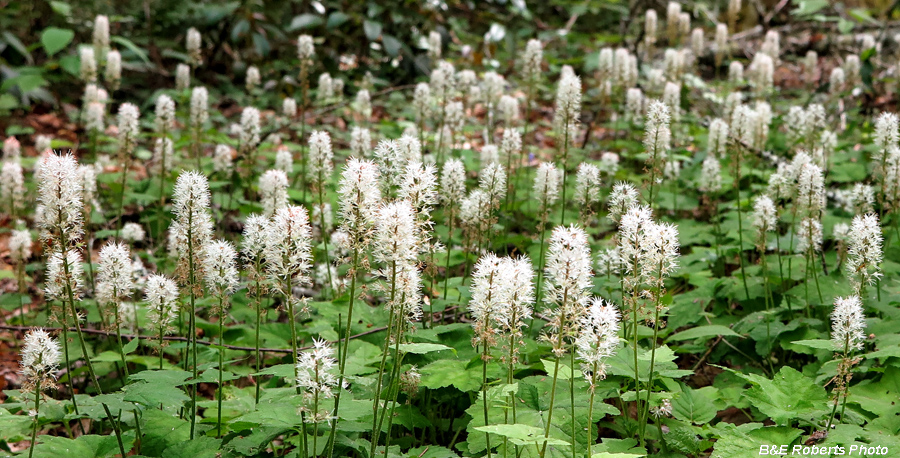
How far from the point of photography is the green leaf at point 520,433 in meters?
2.09

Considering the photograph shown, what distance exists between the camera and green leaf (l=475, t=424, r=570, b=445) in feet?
6.85

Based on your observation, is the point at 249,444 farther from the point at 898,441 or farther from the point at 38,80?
the point at 38,80

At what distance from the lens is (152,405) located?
2402 millimetres

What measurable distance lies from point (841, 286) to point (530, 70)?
3058 mm

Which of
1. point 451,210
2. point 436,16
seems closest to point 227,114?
point 436,16

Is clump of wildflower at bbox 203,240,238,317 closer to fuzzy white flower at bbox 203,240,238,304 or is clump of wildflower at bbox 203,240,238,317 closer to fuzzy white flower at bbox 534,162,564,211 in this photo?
fuzzy white flower at bbox 203,240,238,304

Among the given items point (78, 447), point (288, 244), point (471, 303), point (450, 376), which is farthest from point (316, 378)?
point (78, 447)

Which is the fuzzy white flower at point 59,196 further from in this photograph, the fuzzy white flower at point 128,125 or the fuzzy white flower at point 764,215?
the fuzzy white flower at point 764,215

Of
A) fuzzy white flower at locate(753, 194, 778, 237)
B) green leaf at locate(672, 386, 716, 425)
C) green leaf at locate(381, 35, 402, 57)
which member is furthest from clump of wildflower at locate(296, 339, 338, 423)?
green leaf at locate(381, 35, 402, 57)

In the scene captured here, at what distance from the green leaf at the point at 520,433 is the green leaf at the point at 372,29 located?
318 inches

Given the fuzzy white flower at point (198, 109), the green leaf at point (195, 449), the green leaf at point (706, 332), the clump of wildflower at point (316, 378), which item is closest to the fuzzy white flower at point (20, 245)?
the fuzzy white flower at point (198, 109)

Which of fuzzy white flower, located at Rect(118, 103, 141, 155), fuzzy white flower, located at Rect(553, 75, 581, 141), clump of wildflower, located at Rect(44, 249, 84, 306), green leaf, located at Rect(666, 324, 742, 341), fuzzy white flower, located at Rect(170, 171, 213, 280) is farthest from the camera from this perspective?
fuzzy white flower, located at Rect(118, 103, 141, 155)

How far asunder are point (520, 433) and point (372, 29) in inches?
327

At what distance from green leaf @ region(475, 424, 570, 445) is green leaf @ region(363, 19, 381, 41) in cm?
808
